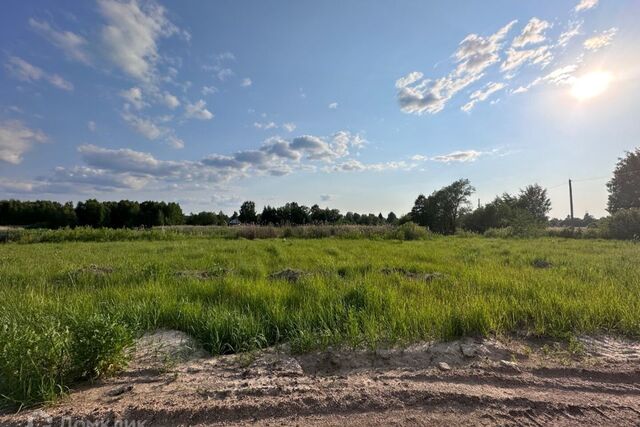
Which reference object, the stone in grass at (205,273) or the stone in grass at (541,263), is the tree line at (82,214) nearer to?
the stone in grass at (205,273)

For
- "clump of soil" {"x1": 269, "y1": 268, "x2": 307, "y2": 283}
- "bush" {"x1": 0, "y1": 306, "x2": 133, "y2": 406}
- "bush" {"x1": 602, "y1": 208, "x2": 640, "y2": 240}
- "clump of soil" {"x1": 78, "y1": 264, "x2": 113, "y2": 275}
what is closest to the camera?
"bush" {"x1": 0, "y1": 306, "x2": 133, "y2": 406}

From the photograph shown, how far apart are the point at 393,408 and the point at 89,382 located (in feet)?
8.40

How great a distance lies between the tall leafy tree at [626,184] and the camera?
39.9m

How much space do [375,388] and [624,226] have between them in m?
32.2

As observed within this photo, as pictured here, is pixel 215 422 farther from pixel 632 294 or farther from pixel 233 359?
pixel 632 294

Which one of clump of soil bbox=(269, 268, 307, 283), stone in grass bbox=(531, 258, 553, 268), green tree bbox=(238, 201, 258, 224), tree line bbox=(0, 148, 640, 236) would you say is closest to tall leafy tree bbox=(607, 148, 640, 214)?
tree line bbox=(0, 148, 640, 236)

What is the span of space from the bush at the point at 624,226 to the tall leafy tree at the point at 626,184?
60.6ft

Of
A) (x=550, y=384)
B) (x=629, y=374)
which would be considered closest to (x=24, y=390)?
(x=550, y=384)

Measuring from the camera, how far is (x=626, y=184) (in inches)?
1623

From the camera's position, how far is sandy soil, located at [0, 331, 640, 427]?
7.10 feet

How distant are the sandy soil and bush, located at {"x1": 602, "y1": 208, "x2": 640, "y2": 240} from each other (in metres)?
28.7

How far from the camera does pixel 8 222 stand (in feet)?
220

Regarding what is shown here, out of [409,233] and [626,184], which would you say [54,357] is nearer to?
[409,233]

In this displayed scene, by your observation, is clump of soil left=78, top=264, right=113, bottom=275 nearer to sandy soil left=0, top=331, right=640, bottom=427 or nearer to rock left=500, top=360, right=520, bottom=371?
sandy soil left=0, top=331, right=640, bottom=427
